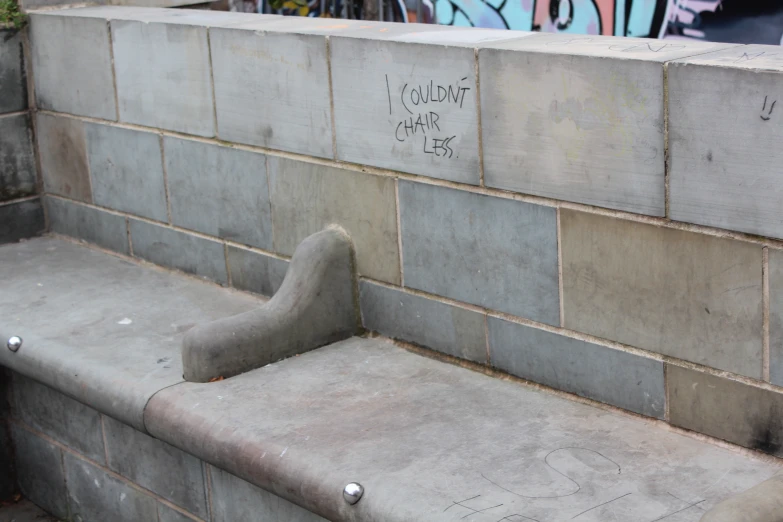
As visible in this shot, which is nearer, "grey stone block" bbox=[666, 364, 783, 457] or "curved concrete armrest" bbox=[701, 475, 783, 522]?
"curved concrete armrest" bbox=[701, 475, 783, 522]

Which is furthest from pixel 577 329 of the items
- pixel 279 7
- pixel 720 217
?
pixel 279 7

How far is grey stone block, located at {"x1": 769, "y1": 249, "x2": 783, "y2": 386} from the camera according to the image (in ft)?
11.6

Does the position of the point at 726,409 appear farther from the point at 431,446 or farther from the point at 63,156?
the point at 63,156

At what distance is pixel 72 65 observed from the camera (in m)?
6.53

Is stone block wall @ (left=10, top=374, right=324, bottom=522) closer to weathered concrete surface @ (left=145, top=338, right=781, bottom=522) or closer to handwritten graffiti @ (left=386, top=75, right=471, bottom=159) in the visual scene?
weathered concrete surface @ (left=145, top=338, right=781, bottom=522)

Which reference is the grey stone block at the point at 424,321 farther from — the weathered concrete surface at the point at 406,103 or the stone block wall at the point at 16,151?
the stone block wall at the point at 16,151

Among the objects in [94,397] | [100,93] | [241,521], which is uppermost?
[100,93]

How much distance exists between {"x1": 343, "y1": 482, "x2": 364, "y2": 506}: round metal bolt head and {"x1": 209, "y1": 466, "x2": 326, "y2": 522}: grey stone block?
0.47m

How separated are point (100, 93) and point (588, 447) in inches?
147

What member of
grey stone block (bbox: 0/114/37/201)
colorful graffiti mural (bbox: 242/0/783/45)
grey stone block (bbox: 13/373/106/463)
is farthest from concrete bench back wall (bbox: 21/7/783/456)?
colorful graffiti mural (bbox: 242/0/783/45)

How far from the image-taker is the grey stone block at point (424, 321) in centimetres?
466

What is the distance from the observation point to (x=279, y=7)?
469 inches

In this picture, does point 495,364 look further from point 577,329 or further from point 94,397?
point 94,397

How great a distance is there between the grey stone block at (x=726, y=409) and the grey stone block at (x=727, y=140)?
21.8 inches
